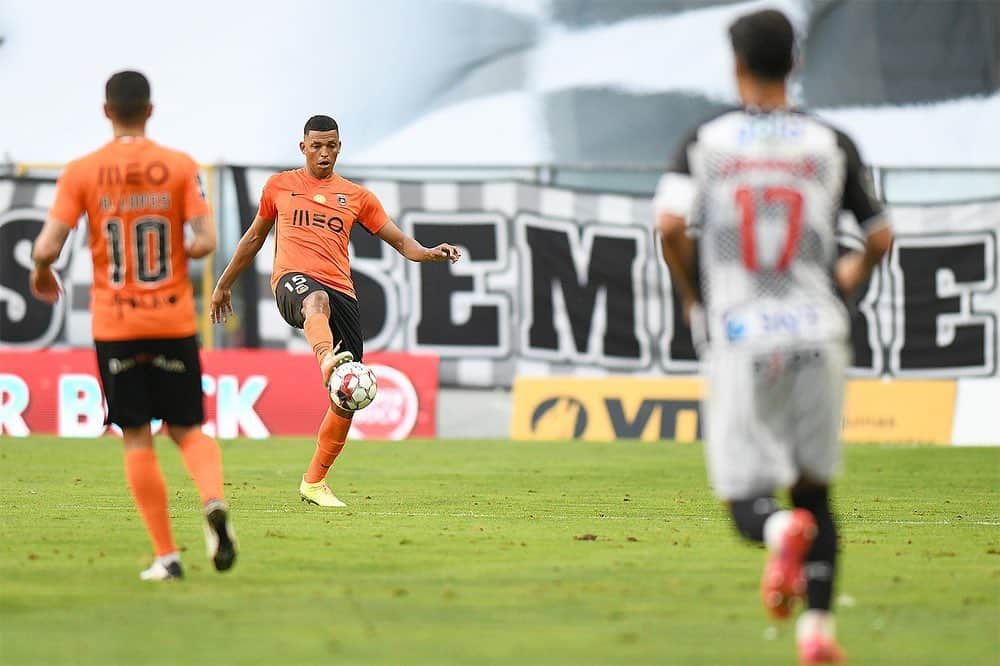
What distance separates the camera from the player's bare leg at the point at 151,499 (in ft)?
26.1

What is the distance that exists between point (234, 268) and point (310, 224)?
2.50 feet

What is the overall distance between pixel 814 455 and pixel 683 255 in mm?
791

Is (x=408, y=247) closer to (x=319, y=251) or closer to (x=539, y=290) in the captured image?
(x=319, y=251)

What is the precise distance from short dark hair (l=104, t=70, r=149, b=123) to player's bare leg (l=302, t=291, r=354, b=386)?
361 centimetres

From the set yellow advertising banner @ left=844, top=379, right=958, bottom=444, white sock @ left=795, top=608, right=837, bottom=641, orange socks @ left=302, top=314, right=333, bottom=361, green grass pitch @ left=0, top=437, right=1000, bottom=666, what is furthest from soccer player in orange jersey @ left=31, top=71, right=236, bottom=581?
yellow advertising banner @ left=844, top=379, right=958, bottom=444

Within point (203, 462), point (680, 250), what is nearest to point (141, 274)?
point (203, 462)

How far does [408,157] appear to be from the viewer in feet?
82.9

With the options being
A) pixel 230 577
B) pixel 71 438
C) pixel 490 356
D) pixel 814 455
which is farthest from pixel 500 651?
pixel 490 356

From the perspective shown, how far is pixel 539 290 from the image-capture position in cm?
2280

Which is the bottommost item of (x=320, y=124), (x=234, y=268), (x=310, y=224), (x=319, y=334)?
(x=319, y=334)

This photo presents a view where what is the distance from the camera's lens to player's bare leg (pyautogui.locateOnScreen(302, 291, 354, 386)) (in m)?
11.4

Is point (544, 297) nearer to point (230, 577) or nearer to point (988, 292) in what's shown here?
point (988, 292)

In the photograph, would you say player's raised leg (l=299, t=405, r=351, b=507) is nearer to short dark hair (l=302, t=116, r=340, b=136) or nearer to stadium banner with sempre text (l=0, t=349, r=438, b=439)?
short dark hair (l=302, t=116, r=340, b=136)

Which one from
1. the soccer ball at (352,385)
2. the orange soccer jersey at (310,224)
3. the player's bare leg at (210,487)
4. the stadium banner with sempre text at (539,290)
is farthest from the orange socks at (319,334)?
the stadium banner with sempre text at (539,290)
